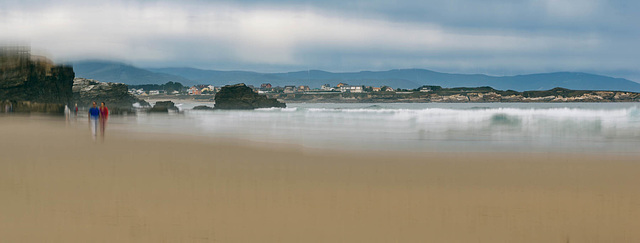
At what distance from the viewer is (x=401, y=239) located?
16.5 feet

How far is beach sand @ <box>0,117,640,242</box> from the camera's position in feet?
17.0

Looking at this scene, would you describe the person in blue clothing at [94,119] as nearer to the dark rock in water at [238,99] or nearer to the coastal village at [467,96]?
the dark rock in water at [238,99]

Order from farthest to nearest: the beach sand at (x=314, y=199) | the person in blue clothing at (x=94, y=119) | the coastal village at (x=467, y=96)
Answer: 1. the coastal village at (x=467, y=96)
2. the person in blue clothing at (x=94, y=119)
3. the beach sand at (x=314, y=199)

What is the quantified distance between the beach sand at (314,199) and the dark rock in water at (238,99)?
8118 cm

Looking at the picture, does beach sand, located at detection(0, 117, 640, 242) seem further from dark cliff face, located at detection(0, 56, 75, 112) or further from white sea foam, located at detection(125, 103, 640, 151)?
dark cliff face, located at detection(0, 56, 75, 112)

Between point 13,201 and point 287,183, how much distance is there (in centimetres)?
393

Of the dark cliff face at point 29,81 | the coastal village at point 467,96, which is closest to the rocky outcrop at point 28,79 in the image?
the dark cliff face at point 29,81

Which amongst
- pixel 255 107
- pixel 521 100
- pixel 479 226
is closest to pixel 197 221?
pixel 479 226

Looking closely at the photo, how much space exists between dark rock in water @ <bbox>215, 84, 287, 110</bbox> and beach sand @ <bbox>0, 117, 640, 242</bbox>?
266 feet

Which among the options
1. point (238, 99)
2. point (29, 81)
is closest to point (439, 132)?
point (29, 81)

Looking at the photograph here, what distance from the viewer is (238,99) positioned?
92.9m

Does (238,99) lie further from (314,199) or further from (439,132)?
(314,199)

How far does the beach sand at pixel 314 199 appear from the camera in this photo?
5180mm

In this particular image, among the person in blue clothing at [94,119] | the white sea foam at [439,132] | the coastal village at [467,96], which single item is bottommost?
the white sea foam at [439,132]
